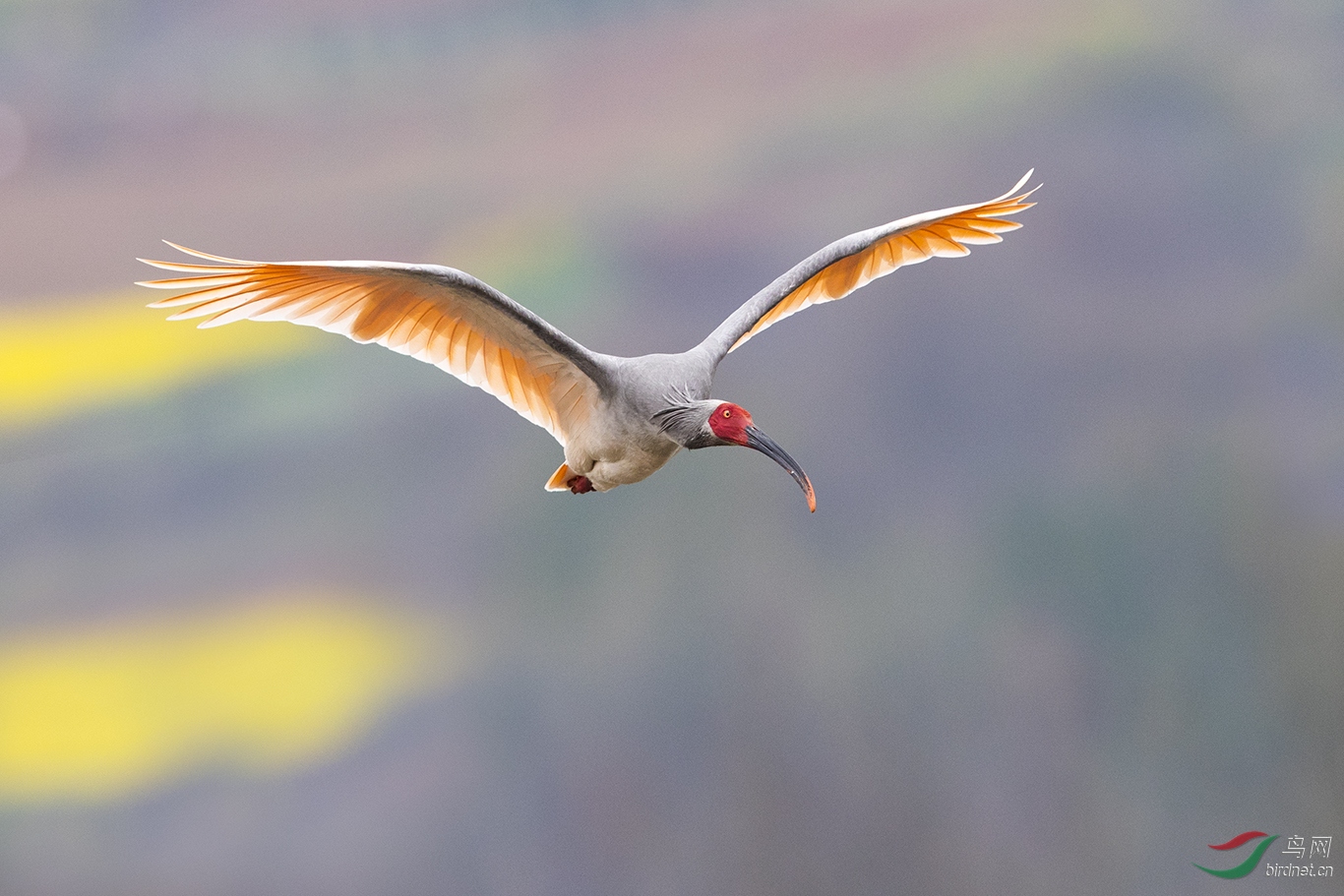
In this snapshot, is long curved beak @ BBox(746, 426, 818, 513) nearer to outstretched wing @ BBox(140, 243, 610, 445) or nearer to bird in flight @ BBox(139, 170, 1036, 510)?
bird in flight @ BBox(139, 170, 1036, 510)

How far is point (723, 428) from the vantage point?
436 cm

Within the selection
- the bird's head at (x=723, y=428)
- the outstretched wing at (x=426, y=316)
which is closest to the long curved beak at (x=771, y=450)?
the bird's head at (x=723, y=428)

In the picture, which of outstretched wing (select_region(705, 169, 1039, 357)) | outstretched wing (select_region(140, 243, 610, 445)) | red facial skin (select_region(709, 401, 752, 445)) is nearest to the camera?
outstretched wing (select_region(140, 243, 610, 445))

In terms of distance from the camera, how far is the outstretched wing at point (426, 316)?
3.96 m

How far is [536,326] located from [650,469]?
0.77 meters

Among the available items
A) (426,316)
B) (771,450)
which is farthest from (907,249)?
(426,316)

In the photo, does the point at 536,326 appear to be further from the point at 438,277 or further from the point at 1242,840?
the point at 1242,840

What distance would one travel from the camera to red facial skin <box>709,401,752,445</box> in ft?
14.3

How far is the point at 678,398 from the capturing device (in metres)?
4.43

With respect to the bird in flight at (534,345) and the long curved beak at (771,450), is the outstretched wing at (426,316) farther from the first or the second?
the long curved beak at (771,450)

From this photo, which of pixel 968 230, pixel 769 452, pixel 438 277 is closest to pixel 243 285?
pixel 438 277

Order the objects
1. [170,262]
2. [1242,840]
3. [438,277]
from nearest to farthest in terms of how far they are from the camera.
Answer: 1. [170,262]
2. [438,277]
3. [1242,840]

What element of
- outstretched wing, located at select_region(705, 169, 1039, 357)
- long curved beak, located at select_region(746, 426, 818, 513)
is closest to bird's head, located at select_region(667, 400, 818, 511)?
long curved beak, located at select_region(746, 426, 818, 513)

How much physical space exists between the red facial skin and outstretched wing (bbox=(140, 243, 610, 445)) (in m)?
0.42
